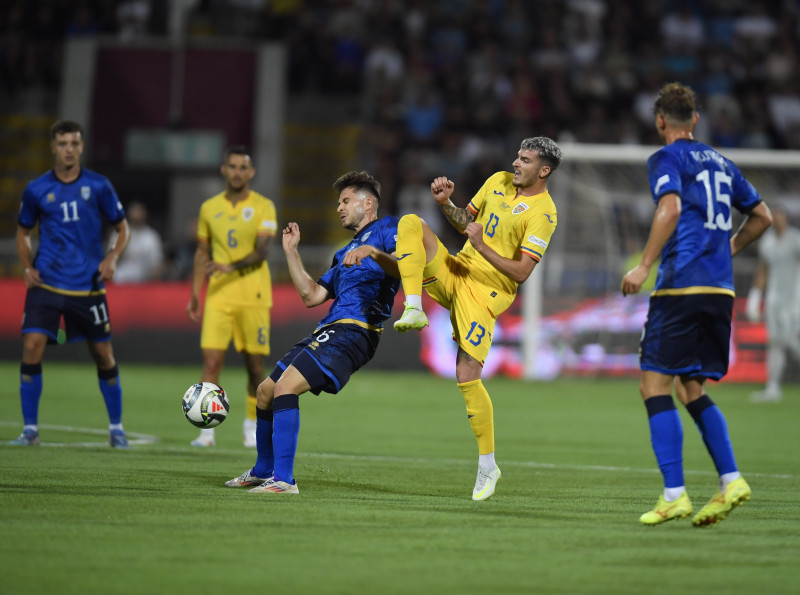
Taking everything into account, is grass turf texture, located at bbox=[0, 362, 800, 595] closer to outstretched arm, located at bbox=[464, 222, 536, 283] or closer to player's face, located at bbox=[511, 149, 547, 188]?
outstretched arm, located at bbox=[464, 222, 536, 283]

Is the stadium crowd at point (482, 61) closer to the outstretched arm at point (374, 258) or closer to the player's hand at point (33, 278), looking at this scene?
the player's hand at point (33, 278)

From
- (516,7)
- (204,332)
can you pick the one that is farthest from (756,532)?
(516,7)

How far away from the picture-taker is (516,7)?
998 inches

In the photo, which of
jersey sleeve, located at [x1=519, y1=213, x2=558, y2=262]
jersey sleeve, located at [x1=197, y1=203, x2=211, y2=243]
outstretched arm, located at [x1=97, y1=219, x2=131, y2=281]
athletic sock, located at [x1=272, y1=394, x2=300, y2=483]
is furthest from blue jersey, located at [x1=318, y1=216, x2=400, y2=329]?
jersey sleeve, located at [x1=197, y1=203, x2=211, y2=243]

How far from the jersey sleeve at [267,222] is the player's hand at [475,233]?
3435mm

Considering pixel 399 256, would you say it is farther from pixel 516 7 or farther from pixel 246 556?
pixel 516 7

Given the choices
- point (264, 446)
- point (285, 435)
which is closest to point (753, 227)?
point (285, 435)

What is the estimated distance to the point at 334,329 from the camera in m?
7.23

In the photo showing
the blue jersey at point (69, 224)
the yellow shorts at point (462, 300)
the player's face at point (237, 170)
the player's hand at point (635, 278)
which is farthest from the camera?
the player's face at point (237, 170)

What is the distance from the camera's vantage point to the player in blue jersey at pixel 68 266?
31.5 ft

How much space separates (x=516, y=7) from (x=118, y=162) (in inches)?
362

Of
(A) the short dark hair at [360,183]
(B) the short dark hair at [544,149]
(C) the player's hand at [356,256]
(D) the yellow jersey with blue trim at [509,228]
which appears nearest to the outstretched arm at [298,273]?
(C) the player's hand at [356,256]

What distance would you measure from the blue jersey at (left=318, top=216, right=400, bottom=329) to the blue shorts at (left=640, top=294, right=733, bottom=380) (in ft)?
5.96

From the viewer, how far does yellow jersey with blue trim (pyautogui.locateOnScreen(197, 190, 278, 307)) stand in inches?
406
